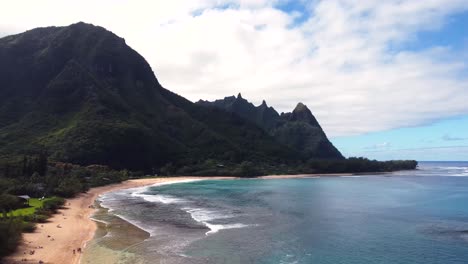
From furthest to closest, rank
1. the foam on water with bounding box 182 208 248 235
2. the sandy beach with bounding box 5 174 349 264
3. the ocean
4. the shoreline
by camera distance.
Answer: the foam on water with bounding box 182 208 248 235
the ocean
the shoreline
the sandy beach with bounding box 5 174 349 264

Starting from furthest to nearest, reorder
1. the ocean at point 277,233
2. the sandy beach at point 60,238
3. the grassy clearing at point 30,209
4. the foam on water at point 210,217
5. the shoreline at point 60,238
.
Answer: the grassy clearing at point 30,209 < the foam on water at point 210,217 < the ocean at point 277,233 < the shoreline at point 60,238 < the sandy beach at point 60,238

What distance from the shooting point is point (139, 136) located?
193 metres

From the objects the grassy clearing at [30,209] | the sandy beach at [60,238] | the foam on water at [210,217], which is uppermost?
the grassy clearing at [30,209]

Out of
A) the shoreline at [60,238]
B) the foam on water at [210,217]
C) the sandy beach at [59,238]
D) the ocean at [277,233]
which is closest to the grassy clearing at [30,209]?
the shoreline at [60,238]

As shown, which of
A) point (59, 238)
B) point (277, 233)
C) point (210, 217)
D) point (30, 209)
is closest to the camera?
point (59, 238)

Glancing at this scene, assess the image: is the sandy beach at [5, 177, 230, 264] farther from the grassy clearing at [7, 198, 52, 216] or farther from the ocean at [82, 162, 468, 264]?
the grassy clearing at [7, 198, 52, 216]

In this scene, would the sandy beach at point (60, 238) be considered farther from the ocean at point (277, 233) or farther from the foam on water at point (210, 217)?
the foam on water at point (210, 217)

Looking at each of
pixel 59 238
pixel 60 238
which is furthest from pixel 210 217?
pixel 59 238

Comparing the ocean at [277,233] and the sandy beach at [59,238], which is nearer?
the sandy beach at [59,238]

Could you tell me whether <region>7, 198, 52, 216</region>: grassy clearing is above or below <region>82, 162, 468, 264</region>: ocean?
above

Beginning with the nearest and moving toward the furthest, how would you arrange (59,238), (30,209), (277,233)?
(59,238), (277,233), (30,209)

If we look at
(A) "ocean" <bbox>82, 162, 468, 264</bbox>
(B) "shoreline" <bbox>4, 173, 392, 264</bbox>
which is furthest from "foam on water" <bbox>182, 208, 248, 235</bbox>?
(B) "shoreline" <bbox>4, 173, 392, 264</bbox>

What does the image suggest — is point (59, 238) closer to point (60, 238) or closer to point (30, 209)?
point (60, 238)

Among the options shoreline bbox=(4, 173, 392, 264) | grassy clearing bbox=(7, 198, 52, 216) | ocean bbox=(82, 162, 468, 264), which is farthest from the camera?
grassy clearing bbox=(7, 198, 52, 216)
